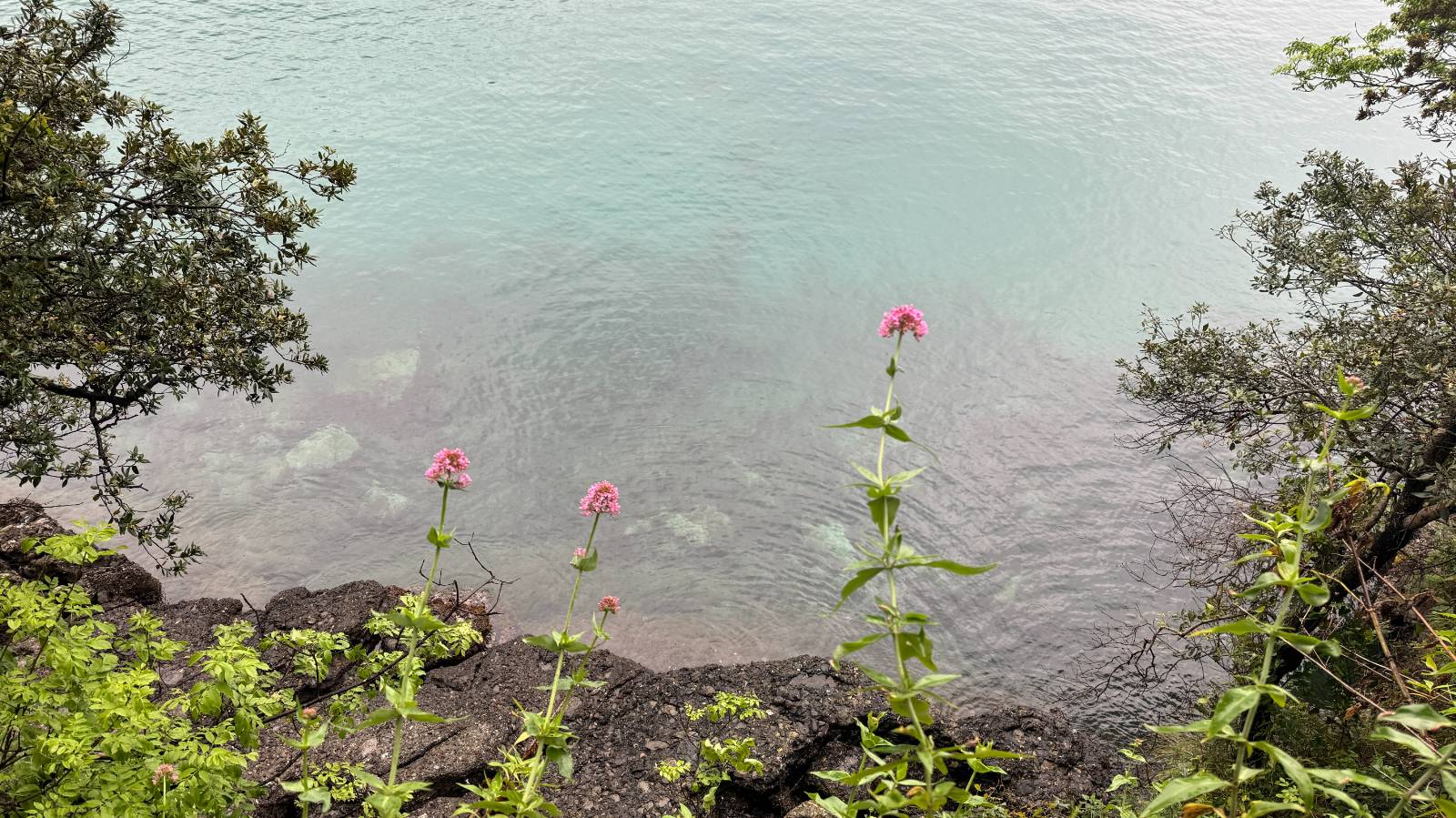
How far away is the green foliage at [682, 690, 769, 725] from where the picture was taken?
6934 millimetres

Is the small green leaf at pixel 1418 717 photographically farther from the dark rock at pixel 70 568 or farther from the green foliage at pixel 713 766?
the dark rock at pixel 70 568

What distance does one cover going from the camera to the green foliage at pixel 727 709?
6.93m

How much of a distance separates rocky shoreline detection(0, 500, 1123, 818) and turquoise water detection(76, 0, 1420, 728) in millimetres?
1535

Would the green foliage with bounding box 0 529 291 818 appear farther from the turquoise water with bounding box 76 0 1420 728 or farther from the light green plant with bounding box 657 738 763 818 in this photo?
the turquoise water with bounding box 76 0 1420 728

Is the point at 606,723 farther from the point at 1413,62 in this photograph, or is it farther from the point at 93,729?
the point at 1413,62

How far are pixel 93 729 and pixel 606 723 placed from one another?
3932 millimetres

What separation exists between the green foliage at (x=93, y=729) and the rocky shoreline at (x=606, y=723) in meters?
1.89

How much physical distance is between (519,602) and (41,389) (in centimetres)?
502

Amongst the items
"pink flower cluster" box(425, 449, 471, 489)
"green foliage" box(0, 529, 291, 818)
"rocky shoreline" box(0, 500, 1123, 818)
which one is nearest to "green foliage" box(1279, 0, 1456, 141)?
"rocky shoreline" box(0, 500, 1123, 818)

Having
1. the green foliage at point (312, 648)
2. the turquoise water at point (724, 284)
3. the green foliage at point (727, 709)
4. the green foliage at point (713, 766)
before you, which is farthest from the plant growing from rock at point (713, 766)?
the turquoise water at point (724, 284)

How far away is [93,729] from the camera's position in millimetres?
3395

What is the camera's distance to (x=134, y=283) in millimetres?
5863

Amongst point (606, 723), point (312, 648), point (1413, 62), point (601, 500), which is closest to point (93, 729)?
point (601, 500)

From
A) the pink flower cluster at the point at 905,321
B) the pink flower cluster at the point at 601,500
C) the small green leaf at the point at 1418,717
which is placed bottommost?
the pink flower cluster at the point at 601,500
